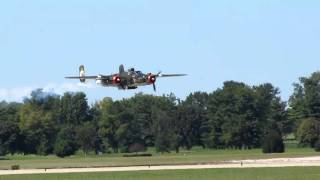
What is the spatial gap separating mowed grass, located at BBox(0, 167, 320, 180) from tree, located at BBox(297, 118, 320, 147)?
65053 millimetres

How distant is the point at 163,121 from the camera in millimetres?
160750

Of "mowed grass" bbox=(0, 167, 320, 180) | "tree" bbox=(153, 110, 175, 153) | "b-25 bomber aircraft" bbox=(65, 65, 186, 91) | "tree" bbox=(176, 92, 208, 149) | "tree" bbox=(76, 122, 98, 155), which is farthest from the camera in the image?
"tree" bbox=(176, 92, 208, 149)

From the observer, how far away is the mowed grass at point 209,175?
5372cm

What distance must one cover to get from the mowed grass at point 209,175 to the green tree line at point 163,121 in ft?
217

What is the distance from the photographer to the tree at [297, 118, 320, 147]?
128 m

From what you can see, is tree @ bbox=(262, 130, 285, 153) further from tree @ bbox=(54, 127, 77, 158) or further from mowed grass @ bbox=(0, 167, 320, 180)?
mowed grass @ bbox=(0, 167, 320, 180)

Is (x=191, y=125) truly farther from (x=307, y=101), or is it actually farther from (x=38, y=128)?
(x=38, y=128)

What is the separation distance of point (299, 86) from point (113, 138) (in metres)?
38.1

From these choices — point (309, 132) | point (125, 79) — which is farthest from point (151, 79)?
point (309, 132)

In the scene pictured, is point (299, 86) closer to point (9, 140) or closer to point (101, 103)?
point (101, 103)

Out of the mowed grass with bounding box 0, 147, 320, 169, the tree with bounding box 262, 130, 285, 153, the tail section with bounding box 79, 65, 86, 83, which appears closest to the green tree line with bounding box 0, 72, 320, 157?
the tree with bounding box 262, 130, 285, 153

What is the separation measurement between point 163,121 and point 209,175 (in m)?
104

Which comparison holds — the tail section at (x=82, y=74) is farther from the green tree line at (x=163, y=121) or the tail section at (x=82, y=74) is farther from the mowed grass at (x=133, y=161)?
the green tree line at (x=163, y=121)

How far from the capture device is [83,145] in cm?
14300
